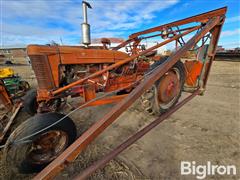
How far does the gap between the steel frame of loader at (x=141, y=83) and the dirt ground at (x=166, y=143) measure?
→ 53 cm

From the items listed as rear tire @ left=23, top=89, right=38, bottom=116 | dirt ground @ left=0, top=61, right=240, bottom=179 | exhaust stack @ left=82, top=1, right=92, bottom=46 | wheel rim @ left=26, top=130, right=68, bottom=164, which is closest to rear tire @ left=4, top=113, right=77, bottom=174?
wheel rim @ left=26, top=130, right=68, bottom=164

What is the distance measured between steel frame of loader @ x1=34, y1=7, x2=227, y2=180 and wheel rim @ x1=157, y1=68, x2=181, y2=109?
1.16 feet

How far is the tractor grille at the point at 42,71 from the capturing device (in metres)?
2.36

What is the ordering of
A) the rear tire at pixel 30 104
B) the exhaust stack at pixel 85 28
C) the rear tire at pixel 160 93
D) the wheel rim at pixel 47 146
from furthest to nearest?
1. the rear tire at pixel 30 104
2. the exhaust stack at pixel 85 28
3. the rear tire at pixel 160 93
4. the wheel rim at pixel 47 146

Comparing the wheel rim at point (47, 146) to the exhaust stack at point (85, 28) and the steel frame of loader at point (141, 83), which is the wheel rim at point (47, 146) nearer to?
the steel frame of loader at point (141, 83)

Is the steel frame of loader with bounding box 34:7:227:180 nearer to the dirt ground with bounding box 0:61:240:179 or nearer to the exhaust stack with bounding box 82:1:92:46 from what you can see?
A: the dirt ground with bounding box 0:61:240:179

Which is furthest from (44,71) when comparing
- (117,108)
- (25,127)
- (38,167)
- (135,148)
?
(135,148)

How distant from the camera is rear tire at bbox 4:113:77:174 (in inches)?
64.3

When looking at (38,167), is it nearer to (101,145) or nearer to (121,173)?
(101,145)

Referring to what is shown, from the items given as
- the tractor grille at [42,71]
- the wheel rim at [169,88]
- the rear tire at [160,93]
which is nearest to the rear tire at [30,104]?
the tractor grille at [42,71]

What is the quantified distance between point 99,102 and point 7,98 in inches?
88.1

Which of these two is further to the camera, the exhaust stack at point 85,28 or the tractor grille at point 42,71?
the exhaust stack at point 85,28

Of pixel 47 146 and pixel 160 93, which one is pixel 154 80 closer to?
pixel 160 93

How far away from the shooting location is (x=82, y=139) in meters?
1.13
